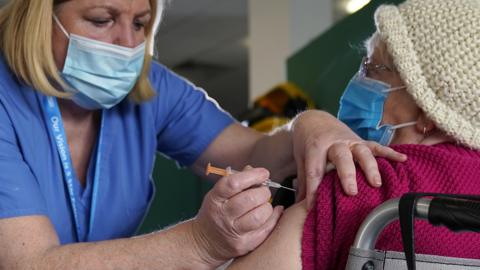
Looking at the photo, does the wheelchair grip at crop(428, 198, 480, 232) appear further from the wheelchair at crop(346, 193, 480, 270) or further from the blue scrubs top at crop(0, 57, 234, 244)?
the blue scrubs top at crop(0, 57, 234, 244)

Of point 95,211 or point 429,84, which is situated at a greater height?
point 429,84

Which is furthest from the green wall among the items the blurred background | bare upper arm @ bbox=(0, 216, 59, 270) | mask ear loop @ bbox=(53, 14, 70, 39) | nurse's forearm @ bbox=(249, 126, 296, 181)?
bare upper arm @ bbox=(0, 216, 59, 270)

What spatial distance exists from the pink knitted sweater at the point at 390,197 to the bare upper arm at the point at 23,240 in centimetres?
56

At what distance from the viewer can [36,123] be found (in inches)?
64.1

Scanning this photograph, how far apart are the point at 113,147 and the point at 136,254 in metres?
0.51

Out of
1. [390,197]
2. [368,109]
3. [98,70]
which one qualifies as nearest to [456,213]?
[390,197]

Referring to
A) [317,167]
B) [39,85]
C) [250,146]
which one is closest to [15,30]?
[39,85]

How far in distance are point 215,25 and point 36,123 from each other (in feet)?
16.6

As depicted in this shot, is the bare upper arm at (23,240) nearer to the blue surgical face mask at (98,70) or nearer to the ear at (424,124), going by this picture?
the blue surgical face mask at (98,70)

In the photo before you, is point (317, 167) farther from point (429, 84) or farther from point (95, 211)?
point (95, 211)

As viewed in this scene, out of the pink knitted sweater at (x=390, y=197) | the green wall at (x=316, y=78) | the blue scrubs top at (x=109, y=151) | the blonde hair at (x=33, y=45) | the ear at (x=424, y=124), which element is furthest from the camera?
the green wall at (x=316, y=78)

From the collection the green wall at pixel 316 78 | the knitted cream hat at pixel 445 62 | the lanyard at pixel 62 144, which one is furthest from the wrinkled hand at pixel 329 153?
the lanyard at pixel 62 144

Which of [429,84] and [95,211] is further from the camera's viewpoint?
[95,211]

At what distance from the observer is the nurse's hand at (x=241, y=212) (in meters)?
1.12
